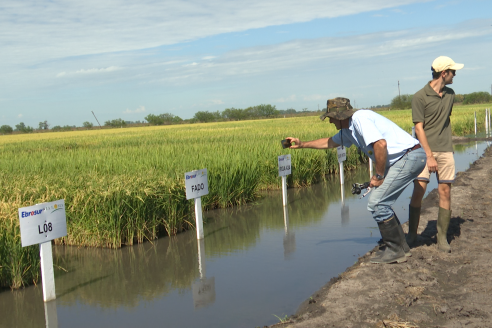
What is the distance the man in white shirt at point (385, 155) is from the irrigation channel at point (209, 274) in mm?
722

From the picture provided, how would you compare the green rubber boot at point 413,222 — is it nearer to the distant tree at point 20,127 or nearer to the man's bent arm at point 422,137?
the man's bent arm at point 422,137

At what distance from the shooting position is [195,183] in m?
7.67

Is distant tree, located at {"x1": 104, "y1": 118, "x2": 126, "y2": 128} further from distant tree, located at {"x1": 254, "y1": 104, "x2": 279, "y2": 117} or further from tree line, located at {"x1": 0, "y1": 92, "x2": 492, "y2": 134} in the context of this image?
distant tree, located at {"x1": 254, "y1": 104, "x2": 279, "y2": 117}

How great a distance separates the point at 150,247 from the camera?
7316 mm

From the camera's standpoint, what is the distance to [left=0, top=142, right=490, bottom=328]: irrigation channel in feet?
15.5

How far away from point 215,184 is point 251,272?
4.22m

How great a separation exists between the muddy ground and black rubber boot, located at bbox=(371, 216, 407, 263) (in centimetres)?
8

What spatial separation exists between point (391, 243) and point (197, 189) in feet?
10.6

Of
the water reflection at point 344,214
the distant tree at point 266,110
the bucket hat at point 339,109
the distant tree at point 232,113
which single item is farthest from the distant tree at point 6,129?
the bucket hat at point 339,109

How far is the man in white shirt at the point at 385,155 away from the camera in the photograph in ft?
16.3

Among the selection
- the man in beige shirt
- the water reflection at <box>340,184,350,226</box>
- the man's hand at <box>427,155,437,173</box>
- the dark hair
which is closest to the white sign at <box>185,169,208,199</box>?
the water reflection at <box>340,184,350,226</box>

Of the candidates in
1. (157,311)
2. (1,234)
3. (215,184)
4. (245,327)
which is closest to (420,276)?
(245,327)

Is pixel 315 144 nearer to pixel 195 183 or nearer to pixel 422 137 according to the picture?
pixel 422 137

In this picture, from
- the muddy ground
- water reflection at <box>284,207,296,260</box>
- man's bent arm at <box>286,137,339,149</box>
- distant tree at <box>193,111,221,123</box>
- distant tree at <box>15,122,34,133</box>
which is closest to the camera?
the muddy ground
